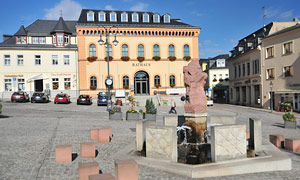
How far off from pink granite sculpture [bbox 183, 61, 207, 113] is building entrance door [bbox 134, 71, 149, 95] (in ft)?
113

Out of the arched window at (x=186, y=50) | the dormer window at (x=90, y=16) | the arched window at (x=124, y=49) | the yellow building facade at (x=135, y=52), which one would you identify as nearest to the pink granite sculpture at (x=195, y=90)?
the yellow building facade at (x=135, y=52)

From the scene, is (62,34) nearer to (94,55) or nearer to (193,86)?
(94,55)

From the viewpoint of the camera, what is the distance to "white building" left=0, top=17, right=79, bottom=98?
4038 centimetres

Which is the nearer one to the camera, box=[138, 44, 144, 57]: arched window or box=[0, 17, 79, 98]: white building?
box=[0, 17, 79, 98]: white building

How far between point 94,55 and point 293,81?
2831 centimetres

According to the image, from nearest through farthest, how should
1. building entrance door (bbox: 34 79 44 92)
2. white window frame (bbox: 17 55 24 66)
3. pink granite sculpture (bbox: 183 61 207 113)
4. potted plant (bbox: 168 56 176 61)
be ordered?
pink granite sculpture (bbox: 183 61 207 113)
white window frame (bbox: 17 55 24 66)
building entrance door (bbox: 34 79 44 92)
potted plant (bbox: 168 56 176 61)

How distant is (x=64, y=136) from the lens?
12.3 m

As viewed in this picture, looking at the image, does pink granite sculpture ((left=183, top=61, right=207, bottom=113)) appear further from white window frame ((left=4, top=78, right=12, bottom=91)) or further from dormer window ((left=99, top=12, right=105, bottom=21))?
white window frame ((left=4, top=78, right=12, bottom=91))

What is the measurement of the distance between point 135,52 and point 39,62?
15063 millimetres

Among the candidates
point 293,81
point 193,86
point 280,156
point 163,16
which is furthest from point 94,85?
point 280,156

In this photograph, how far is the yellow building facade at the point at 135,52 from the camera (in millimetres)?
42250

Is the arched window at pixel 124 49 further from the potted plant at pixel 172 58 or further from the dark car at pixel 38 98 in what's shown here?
the dark car at pixel 38 98

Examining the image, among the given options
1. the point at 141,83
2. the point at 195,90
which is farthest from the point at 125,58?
the point at 195,90

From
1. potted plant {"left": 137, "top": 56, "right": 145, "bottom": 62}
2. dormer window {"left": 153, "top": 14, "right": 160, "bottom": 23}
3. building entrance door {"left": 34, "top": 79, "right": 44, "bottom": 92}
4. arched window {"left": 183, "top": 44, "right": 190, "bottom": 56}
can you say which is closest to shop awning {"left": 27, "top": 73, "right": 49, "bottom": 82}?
building entrance door {"left": 34, "top": 79, "right": 44, "bottom": 92}
